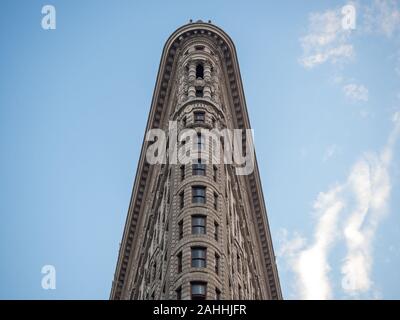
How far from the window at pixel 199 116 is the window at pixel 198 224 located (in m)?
16.6

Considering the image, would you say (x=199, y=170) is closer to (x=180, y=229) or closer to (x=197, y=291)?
(x=180, y=229)

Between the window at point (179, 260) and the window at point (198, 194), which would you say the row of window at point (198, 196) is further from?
the window at point (179, 260)

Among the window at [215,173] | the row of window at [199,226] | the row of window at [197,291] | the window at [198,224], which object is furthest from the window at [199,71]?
the row of window at [197,291]

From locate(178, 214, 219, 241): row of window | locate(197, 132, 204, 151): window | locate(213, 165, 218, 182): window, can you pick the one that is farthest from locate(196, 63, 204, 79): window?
locate(178, 214, 219, 241): row of window

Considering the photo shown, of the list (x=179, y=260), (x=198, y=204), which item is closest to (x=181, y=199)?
(x=198, y=204)

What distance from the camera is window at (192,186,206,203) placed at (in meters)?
61.7

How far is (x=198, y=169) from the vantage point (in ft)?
213

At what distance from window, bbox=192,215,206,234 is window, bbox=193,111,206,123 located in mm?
16600

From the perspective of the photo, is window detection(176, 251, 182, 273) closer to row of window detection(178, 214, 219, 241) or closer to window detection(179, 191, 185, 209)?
row of window detection(178, 214, 219, 241)

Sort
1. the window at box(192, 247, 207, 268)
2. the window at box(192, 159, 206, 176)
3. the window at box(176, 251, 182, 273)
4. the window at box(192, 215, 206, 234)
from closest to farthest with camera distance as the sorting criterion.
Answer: the window at box(192, 247, 207, 268) → the window at box(176, 251, 182, 273) → the window at box(192, 215, 206, 234) → the window at box(192, 159, 206, 176)

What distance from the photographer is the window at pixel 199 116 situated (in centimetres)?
7306

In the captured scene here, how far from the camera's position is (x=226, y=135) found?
76250 mm
